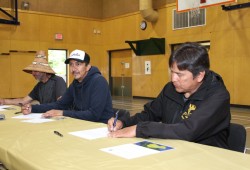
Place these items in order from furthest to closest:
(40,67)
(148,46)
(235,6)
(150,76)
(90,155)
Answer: (150,76), (148,46), (235,6), (40,67), (90,155)

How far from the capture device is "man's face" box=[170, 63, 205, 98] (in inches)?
82.6

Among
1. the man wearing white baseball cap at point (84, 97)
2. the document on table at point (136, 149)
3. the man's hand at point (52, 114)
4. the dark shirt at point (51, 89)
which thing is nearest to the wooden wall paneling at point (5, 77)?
the dark shirt at point (51, 89)

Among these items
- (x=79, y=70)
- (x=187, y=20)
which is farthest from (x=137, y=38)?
(x=79, y=70)

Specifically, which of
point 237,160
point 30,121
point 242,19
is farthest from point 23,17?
point 237,160

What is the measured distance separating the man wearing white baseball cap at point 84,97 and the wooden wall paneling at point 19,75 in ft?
29.6

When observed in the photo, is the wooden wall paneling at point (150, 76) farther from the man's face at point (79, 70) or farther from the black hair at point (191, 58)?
the black hair at point (191, 58)

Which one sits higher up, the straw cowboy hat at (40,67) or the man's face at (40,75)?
the straw cowboy hat at (40,67)

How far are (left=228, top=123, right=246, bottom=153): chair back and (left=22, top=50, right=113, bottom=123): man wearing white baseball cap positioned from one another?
1472 millimetres

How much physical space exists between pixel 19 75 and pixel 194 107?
11.1 meters

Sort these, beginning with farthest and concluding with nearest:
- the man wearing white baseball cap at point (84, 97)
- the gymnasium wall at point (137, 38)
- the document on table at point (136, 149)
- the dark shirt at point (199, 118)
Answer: the gymnasium wall at point (137, 38) → the man wearing white baseball cap at point (84, 97) → the dark shirt at point (199, 118) → the document on table at point (136, 149)

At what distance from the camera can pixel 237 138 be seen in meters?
2.12

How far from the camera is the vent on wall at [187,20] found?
32.9ft

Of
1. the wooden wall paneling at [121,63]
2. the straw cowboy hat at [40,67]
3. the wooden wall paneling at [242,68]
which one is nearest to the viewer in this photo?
the straw cowboy hat at [40,67]

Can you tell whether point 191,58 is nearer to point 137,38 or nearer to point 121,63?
point 137,38
